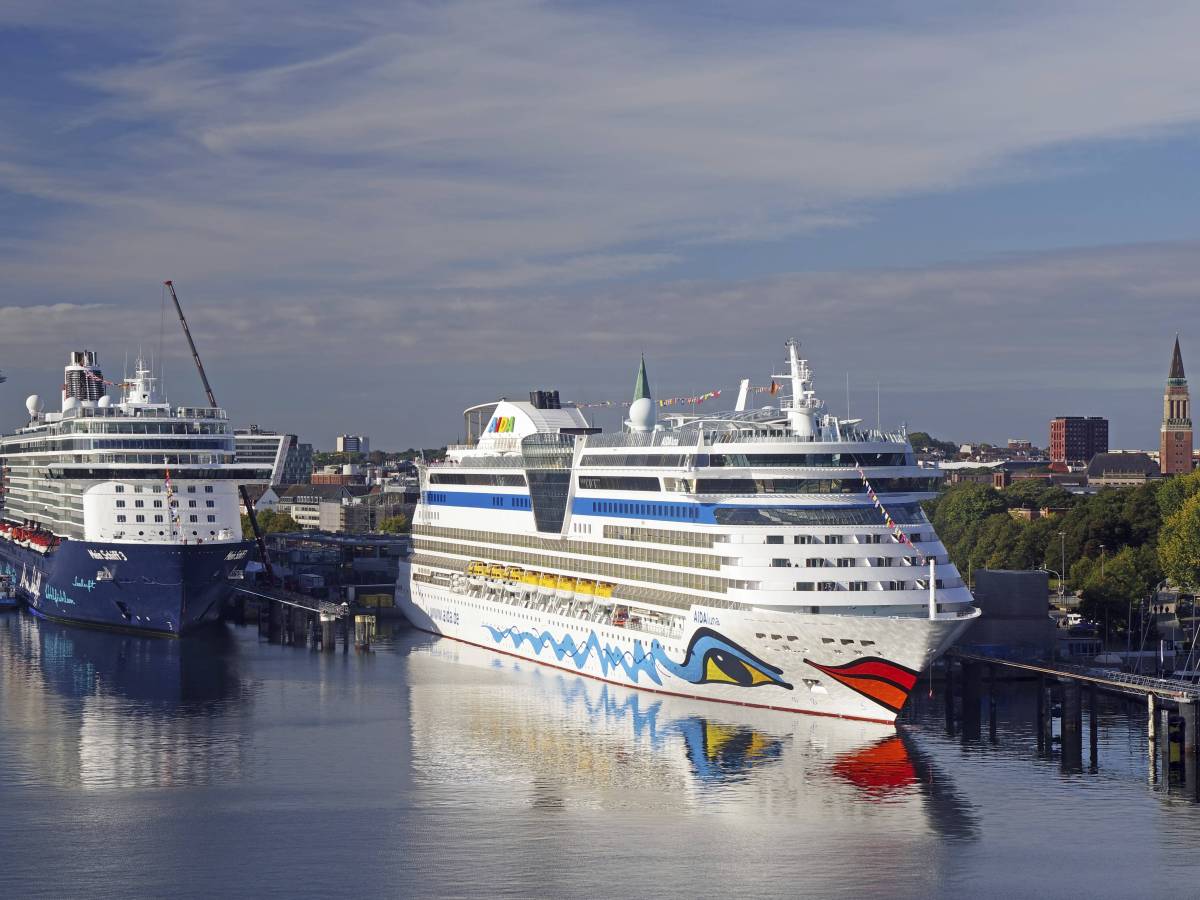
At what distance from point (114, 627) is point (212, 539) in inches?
284

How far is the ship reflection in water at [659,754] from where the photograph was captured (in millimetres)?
49875

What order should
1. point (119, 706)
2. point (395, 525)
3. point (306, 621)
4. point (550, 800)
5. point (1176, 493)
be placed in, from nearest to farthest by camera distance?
point (550, 800)
point (119, 706)
point (306, 621)
point (1176, 493)
point (395, 525)

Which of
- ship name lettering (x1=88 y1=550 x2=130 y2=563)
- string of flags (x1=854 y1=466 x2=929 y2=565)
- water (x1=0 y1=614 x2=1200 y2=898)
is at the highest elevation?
string of flags (x1=854 y1=466 x2=929 y2=565)

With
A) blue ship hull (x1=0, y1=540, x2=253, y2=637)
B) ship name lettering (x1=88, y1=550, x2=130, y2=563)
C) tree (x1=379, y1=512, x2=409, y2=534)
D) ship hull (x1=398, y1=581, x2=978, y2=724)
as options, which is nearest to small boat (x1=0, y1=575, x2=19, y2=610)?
blue ship hull (x1=0, y1=540, x2=253, y2=637)

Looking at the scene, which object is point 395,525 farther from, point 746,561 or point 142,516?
point 746,561

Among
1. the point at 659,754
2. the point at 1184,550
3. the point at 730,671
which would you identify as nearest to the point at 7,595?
the point at 730,671

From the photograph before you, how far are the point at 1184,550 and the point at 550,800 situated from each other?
180 ft

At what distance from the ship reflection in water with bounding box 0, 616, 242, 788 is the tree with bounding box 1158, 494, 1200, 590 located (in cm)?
5010

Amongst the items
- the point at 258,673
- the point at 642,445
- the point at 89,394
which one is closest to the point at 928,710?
the point at 642,445

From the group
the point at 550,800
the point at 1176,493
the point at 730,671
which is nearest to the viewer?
the point at 550,800

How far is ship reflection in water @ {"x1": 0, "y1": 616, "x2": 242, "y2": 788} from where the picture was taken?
54.3 metres

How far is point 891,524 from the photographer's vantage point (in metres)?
58.5

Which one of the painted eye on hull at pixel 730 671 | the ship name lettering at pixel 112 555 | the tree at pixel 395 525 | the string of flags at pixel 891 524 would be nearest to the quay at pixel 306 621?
the ship name lettering at pixel 112 555

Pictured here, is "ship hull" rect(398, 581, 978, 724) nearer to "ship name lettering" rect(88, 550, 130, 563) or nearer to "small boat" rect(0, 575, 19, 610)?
"ship name lettering" rect(88, 550, 130, 563)
